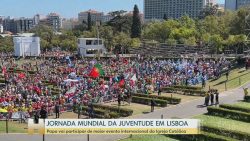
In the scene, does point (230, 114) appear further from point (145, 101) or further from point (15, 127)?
point (15, 127)

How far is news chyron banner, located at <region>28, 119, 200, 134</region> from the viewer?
14141 millimetres

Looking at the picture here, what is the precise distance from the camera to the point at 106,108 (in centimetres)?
3503

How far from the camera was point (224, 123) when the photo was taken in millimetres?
28656


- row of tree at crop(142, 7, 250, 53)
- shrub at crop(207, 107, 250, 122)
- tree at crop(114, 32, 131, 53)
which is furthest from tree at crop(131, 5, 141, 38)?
shrub at crop(207, 107, 250, 122)

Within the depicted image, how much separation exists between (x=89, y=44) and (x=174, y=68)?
4235 centimetres

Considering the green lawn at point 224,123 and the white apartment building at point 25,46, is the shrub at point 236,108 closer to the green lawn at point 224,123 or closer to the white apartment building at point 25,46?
the green lawn at point 224,123

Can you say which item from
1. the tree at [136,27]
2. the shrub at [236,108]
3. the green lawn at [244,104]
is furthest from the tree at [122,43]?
the shrub at [236,108]

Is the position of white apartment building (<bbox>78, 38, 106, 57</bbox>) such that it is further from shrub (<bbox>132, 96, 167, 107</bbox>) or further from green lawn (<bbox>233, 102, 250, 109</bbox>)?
green lawn (<bbox>233, 102, 250, 109</bbox>)

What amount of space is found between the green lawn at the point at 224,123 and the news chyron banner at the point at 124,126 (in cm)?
1318

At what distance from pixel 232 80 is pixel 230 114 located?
17.6m

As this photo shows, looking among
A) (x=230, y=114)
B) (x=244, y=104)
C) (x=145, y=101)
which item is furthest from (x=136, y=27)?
(x=230, y=114)

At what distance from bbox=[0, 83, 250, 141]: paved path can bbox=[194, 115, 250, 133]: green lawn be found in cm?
186

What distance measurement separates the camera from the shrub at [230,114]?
1155 inches

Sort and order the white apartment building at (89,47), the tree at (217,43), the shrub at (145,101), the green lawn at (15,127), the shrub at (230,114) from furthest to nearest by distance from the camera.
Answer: the white apartment building at (89,47)
the tree at (217,43)
the shrub at (145,101)
the shrub at (230,114)
the green lawn at (15,127)
